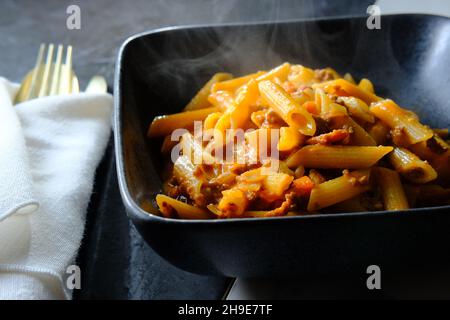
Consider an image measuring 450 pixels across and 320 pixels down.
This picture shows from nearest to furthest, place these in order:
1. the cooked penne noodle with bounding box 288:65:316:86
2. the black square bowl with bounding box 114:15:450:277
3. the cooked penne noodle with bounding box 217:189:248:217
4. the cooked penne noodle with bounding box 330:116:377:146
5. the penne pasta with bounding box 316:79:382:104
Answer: the black square bowl with bounding box 114:15:450:277
the cooked penne noodle with bounding box 217:189:248:217
the cooked penne noodle with bounding box 330:116:377:146
the penne pasta with bounding box 316:79:382:104
the cooked penne noodle with bounding box 288:65:316:86

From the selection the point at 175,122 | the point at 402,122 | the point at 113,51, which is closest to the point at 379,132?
the point at 402,122

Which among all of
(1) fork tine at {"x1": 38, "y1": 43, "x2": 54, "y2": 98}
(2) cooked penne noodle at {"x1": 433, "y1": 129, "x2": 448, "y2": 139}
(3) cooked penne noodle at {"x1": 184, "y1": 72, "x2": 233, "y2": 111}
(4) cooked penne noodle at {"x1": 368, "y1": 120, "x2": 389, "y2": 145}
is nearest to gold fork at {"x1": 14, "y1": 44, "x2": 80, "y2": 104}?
(1) fork tine at {"x1": 38, "y1": 43, "x2": 54, "y2": 98}

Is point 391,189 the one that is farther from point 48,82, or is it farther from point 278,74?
point 48,82

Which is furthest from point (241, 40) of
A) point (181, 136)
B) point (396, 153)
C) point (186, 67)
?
point (396, 153)

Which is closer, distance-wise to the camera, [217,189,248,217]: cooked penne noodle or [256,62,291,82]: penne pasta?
[217,189,248,217]: cooked penne noodle

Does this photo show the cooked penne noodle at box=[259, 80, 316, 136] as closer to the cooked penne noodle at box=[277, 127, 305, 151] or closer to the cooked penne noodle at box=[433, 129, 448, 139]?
the cooked penne noodle at box=[277, 127, 305, 151]
